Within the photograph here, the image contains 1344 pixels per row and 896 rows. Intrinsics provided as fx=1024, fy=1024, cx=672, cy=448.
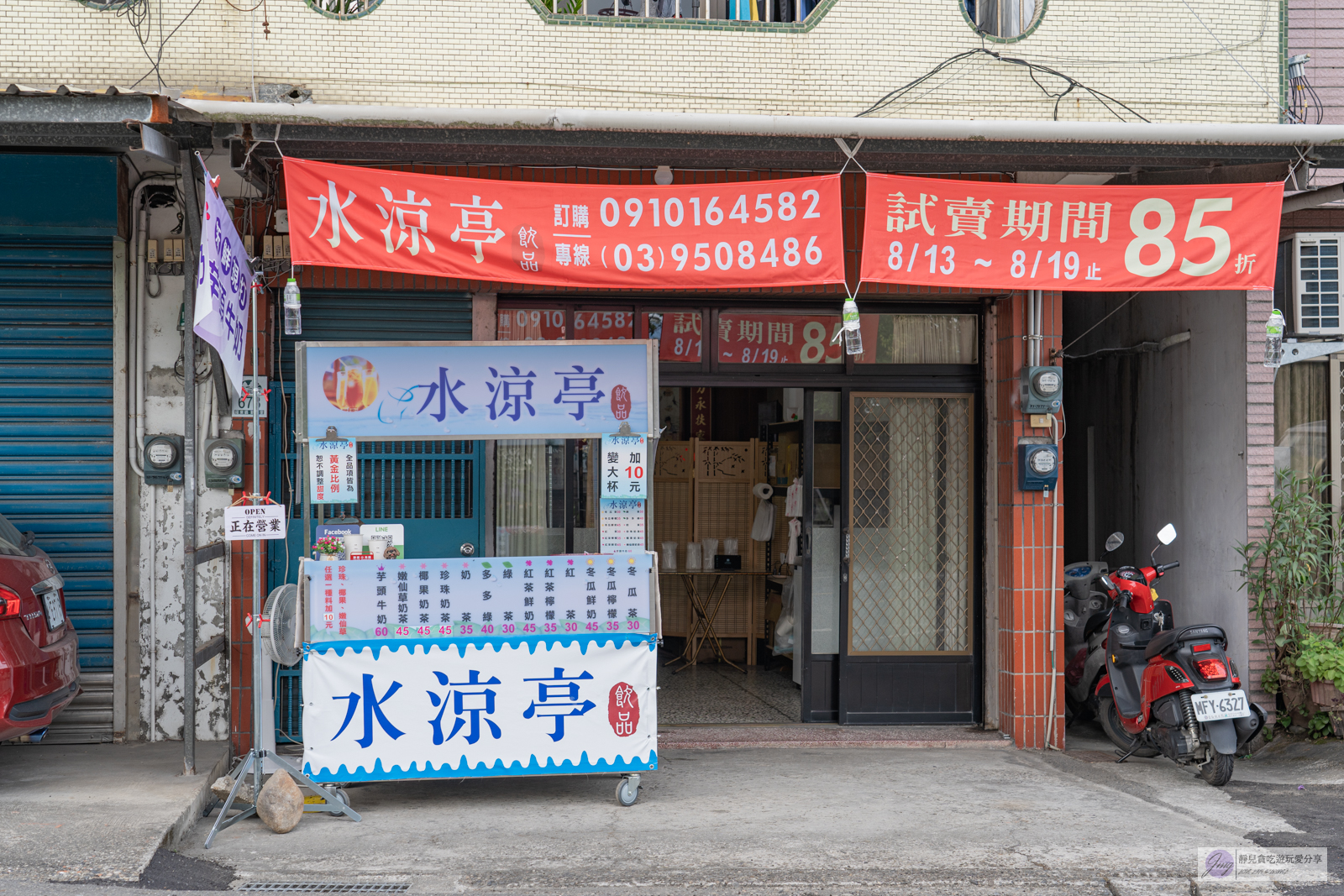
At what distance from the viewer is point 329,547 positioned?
5.77 metres

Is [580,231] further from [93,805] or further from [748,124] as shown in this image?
[93,805]

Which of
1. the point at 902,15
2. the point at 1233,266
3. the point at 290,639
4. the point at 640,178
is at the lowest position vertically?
the point at 290,639

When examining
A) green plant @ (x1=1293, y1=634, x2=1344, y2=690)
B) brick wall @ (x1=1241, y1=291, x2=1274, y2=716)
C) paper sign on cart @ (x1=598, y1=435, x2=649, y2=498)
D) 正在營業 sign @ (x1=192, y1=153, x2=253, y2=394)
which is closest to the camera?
正在營業 sign @ (x1=192, y1=153, x2=253, y2=394)

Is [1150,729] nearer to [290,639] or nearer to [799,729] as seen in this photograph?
[799,729]

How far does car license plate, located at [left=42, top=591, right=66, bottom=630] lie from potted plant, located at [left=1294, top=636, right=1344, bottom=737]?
777cm

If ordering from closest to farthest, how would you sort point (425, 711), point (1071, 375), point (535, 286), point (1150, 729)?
point (425, 711)
point (1150, 729)
point (535, 286)
point (1071, 375)

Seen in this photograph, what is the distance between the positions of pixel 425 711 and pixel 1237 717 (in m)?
4.70

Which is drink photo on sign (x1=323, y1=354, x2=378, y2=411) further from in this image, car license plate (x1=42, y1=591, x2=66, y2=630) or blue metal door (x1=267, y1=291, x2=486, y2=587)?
car license plate (x1=42, y1=591, x2=66, y2=630)

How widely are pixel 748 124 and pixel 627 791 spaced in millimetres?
3729

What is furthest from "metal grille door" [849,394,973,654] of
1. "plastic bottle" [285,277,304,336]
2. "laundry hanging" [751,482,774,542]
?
"plastic bottle" [285,277,304,336]

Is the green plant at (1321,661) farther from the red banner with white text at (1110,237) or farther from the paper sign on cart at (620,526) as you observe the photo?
the paper sign on cart at (620,526)

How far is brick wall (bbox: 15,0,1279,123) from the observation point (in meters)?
6.38

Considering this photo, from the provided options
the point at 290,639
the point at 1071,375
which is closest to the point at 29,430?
the point at 290,639

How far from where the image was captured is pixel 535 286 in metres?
6.98
